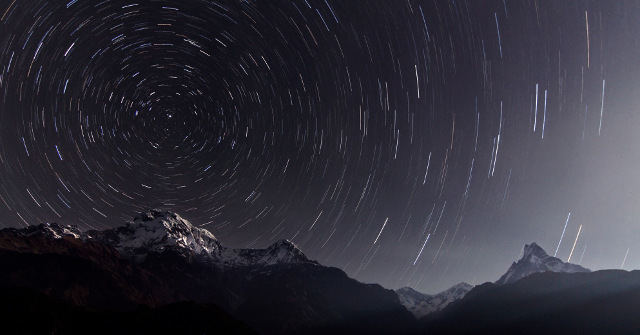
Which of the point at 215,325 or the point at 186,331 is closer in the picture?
the point at 186,331

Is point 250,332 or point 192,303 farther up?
point 192,303

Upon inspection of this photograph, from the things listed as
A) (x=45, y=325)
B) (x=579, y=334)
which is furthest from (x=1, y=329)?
(x=579, y=334)

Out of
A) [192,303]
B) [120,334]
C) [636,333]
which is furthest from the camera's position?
[636,333]

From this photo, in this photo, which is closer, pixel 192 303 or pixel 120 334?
pixel 120 334

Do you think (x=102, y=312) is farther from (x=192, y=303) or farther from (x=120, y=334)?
(x=192, y=303)

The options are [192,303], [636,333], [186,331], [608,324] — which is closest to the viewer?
[186,331]

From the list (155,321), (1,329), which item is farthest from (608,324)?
(1,329)

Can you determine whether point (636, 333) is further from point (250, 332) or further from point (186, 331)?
point (186, 331)

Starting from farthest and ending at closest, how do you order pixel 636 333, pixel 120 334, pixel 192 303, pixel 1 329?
pixel 636 333 → pixel 192 303 → pixel 120 334 → pixel 1 329

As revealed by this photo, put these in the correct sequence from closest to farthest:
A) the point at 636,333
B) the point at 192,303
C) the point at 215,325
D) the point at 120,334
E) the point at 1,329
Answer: the point at 1,329, the point at 120,334, the point at 215,325, the point at 192,303, the point at 636,333
